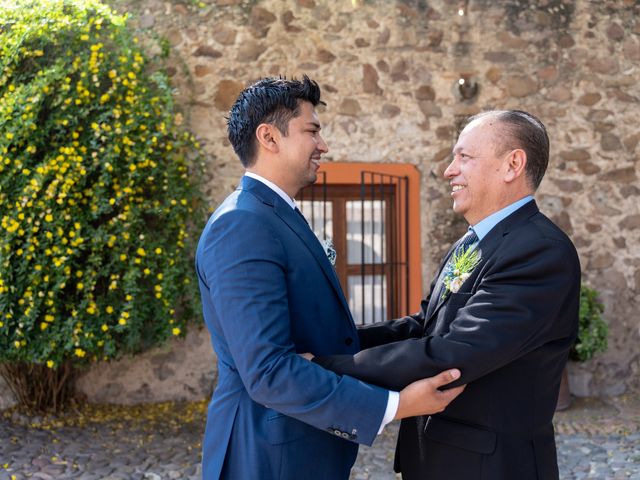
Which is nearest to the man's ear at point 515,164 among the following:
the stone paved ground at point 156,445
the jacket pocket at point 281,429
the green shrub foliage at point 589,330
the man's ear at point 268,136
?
the man's ear at point 268,136

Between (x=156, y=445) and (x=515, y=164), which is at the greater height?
(x=515, y=164)

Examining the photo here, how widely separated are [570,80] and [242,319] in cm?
497

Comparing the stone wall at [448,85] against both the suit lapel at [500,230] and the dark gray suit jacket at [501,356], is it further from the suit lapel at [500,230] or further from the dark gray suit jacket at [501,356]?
the dark gray suit jacket at [501,356]

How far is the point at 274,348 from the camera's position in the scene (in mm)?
1655

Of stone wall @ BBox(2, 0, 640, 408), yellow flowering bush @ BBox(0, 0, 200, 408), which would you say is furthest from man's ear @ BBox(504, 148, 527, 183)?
stone wall @ BBox(2, 0, 640, 408)

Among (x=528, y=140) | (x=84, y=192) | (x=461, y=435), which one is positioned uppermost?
(x=84, y=192)

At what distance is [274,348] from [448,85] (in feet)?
14.7

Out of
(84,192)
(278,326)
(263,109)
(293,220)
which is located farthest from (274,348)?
(84,192)

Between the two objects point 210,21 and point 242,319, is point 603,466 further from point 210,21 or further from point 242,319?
point 210,21

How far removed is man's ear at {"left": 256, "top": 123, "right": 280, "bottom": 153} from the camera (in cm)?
193

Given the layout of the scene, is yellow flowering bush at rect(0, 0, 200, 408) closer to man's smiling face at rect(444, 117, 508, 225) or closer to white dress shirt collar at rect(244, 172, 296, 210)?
white dress shirt collar at rect(244, 172, 296, 210)

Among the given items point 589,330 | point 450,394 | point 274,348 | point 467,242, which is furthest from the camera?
point 589,330

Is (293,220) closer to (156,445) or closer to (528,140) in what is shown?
(528,140)

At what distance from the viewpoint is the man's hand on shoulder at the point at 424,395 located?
1.74 m
